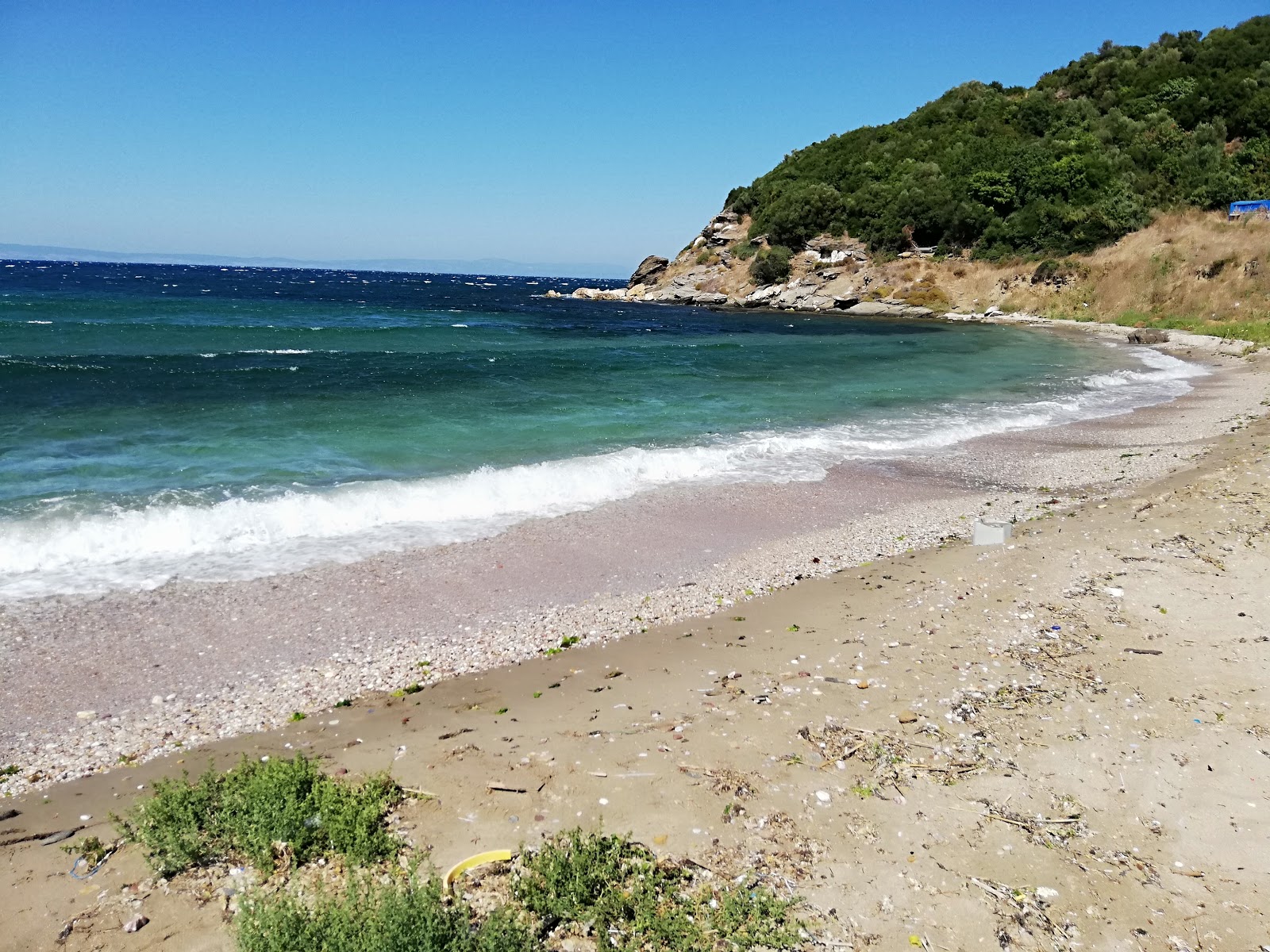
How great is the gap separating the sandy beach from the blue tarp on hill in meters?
54.4

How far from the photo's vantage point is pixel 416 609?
27.9 feet

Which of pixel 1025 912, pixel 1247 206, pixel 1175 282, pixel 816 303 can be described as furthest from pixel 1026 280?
pixel 1025 912

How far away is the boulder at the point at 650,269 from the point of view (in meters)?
88.6

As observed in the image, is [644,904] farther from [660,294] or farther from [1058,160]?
[660,294]

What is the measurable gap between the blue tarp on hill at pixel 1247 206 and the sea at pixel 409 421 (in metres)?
20.1

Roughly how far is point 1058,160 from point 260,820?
250ft

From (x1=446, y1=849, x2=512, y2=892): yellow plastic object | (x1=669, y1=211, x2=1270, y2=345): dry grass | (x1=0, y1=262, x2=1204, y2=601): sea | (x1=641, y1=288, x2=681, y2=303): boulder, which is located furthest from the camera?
(x1=641, y1=288, x2=681, y2=303): boulder

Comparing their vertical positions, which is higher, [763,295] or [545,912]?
[763,295]

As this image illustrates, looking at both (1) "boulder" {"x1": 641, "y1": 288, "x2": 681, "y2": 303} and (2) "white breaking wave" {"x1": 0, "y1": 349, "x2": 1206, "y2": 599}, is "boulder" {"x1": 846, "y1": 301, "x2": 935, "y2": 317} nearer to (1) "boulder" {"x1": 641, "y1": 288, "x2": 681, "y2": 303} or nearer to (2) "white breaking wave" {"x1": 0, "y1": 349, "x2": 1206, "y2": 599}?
(1) "boulder" {"x1": 641, "y1": 288, "x2": 681, "y2": 303}

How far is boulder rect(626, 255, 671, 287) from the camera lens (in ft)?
291

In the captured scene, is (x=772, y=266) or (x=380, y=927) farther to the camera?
(x=772, y=266)

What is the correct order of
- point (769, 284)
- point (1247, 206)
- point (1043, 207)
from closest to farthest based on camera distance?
point (1247, 206), point (1043, 207), point (769, 284)

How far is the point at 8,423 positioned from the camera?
17.1 metres

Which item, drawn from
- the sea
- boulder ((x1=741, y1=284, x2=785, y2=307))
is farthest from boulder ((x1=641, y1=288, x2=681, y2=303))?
the sea
